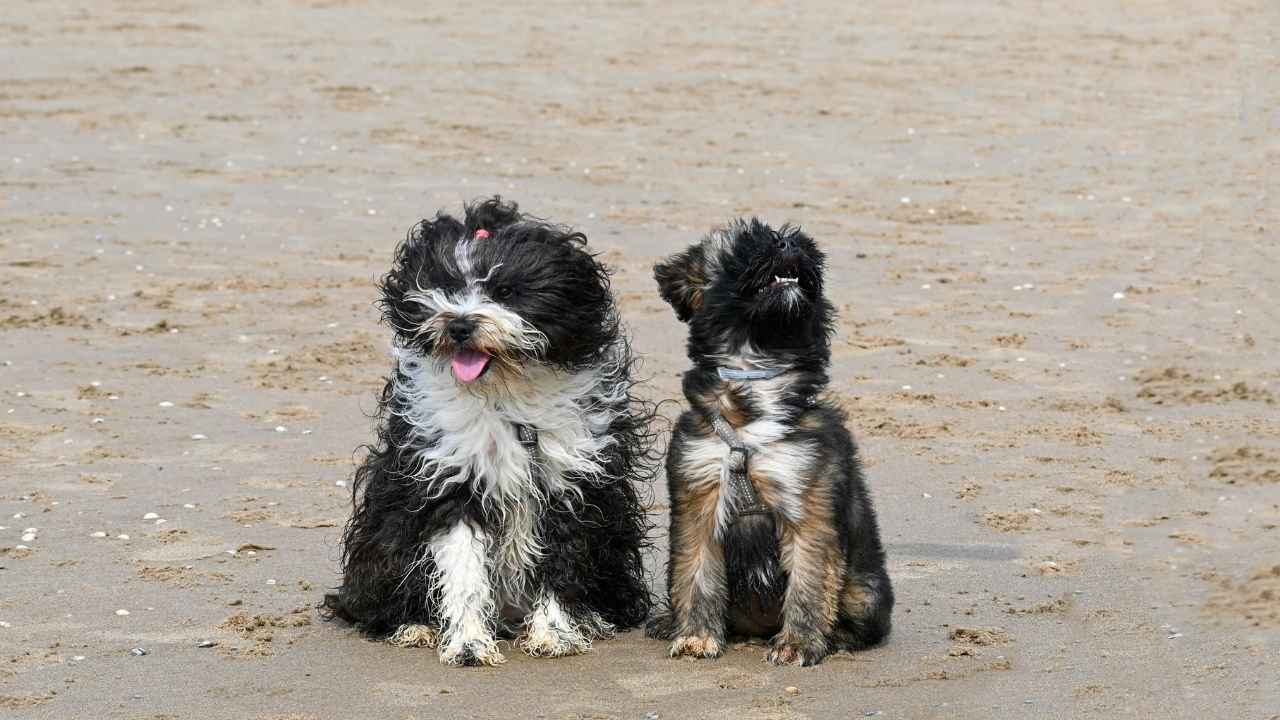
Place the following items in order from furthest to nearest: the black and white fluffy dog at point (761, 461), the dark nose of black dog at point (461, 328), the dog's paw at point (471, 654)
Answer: the dog's paw at point (471, 654) → the black and white fluffy dog at point (761, 461) → the dark nose of black dog at point (461, 328)

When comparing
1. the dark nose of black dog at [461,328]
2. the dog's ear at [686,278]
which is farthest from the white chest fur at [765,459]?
the dark nose of black dog at [461,328]

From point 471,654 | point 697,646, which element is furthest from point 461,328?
point 697,646

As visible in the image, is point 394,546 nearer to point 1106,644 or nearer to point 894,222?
point 1106,644

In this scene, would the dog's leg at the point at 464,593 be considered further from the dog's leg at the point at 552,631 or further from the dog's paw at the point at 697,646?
the dog's paw at the point at 697,646

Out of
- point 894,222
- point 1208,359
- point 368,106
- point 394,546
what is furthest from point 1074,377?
point 368,106

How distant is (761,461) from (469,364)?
107cm

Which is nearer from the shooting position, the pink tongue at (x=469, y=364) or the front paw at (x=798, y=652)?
the pink tongue at (x=469, y=364)

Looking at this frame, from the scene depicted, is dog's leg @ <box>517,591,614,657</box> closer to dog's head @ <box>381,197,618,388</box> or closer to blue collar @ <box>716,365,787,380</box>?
dog's head @ <box>381,197,618,388</box>

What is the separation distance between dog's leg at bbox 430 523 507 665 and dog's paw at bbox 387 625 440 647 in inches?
7.6

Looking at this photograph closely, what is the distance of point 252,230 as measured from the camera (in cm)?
1517

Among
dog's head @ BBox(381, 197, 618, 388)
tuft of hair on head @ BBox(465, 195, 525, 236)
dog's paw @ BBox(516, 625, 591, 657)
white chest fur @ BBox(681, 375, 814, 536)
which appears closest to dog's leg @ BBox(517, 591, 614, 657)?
dog's paw @ BBox(516, 625, 591, 657)

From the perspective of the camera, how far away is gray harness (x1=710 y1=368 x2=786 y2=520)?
700cm

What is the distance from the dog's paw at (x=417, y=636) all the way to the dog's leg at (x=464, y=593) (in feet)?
0.63

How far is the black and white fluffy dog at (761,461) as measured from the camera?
700 centimetres
